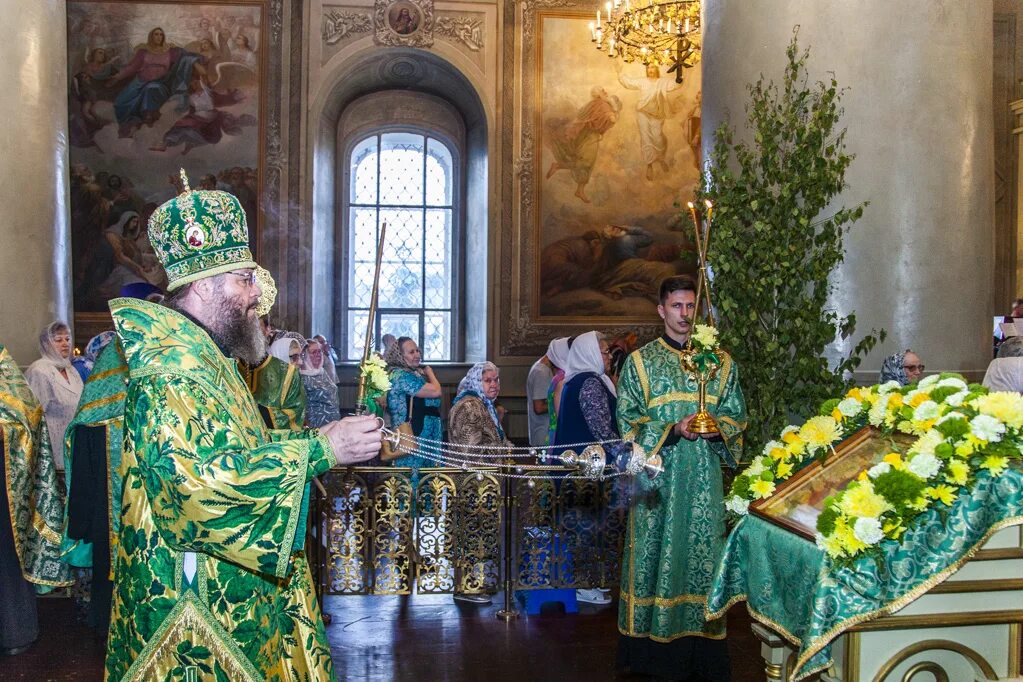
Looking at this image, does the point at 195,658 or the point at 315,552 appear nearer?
the point at 195,658

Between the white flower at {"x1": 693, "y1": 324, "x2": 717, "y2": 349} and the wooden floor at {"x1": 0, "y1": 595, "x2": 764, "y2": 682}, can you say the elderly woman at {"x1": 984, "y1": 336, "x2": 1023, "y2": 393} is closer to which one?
the wooden floor at {"x1": 0, "y1": 595, "x2": 764, "y2": 682}

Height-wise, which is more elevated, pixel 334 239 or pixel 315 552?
pixel 334 239

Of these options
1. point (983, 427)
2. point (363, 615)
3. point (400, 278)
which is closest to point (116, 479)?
point (363, 615)

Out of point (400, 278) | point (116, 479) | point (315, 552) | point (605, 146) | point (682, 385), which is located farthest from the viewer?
point (400, 278)

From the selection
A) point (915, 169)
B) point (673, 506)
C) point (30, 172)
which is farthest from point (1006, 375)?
point (30, 172)

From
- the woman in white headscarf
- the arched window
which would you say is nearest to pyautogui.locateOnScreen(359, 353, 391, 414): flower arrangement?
the woman in white headscarf

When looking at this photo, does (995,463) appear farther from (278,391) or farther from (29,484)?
(29,484)

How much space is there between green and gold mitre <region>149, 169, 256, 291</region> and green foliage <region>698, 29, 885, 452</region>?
9.75 feet

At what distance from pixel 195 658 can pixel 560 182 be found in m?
11.2

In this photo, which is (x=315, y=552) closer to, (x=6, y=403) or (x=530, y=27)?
(x=6, y=403)

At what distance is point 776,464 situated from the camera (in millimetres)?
3680

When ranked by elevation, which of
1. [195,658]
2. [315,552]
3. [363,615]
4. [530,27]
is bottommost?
[363,615]

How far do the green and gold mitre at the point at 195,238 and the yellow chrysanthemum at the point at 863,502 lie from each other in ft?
5.77

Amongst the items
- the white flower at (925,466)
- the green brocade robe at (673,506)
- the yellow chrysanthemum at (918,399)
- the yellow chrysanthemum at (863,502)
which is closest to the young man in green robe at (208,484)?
the yellow chrysanthemum at (863,502)
